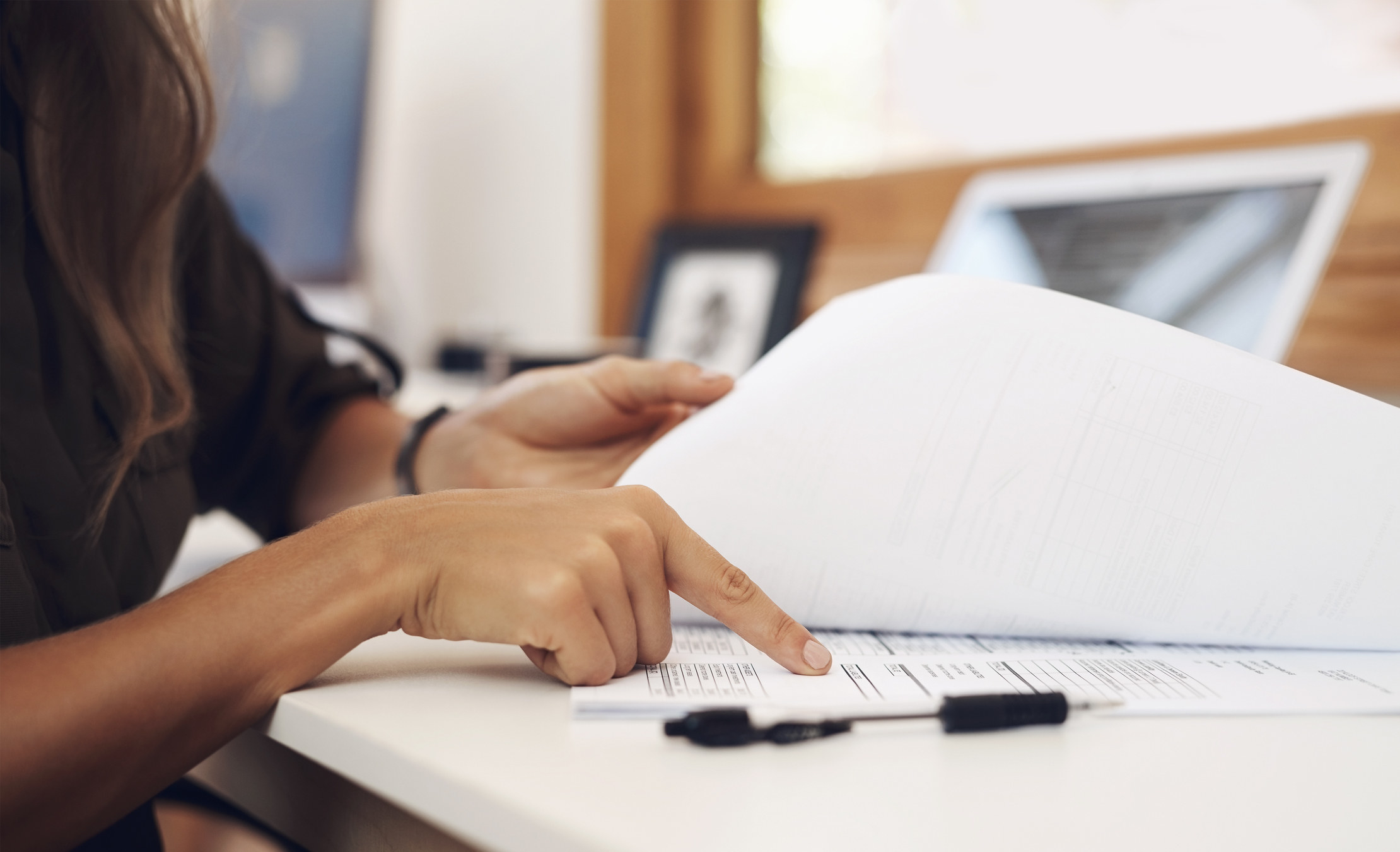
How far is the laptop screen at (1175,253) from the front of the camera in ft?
2.61

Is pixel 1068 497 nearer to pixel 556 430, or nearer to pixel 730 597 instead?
pixel 730 597

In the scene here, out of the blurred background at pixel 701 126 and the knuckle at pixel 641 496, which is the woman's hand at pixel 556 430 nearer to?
the knuckle at pixel 641 496

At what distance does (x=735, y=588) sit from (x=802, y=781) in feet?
0.34

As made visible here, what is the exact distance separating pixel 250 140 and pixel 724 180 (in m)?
0.77

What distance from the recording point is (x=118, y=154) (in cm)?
61

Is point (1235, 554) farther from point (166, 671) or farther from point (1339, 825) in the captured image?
point (166, 671)

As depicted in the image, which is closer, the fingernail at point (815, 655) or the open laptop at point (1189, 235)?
the fingernail at point (815, 655)

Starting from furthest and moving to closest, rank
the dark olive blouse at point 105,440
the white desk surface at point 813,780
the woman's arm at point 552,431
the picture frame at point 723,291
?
the picture frame at point 723,291 → the woman's arm at point 552,431 → the dark olive blouse at point 105,440 → the white desk surface at point 813,780

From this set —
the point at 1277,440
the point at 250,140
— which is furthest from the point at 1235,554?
the point at 250,140

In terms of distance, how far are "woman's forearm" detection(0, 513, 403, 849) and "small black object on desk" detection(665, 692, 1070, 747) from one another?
0.44ft

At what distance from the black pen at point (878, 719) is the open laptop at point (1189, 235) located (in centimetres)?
48

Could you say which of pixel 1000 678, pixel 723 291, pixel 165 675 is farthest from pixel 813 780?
pixel 723 291

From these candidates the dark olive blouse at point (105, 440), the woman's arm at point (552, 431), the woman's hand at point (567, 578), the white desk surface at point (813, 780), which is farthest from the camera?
the woman's arm at point (552, 431)

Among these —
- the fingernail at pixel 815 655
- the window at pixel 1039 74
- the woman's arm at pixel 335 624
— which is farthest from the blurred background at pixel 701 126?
the fingernail at pixel 815 655
